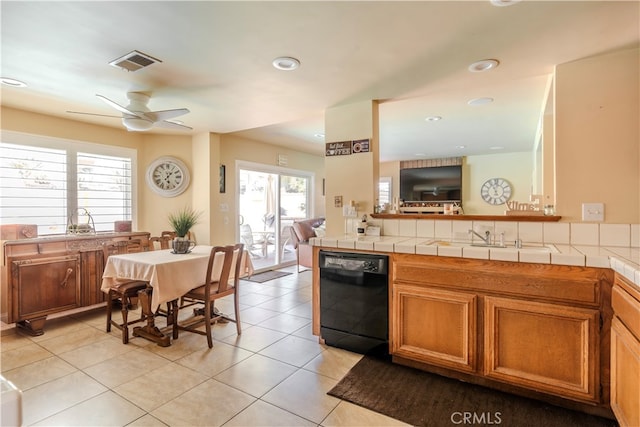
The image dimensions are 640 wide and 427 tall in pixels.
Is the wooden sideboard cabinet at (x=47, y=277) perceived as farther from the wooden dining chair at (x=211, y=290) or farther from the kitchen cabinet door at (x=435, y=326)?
the kitchen cabinet door at (x=435, y=326)

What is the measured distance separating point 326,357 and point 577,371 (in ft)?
5.24

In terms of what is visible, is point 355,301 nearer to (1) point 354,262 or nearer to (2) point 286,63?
(1) point 354,262

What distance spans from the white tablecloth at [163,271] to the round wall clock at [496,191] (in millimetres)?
6343

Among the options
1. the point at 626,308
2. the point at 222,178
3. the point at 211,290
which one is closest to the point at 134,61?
the point at 211,290

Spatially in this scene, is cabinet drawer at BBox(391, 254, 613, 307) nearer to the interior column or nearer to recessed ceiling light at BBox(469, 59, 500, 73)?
the interior column

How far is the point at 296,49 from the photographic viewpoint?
2146mm

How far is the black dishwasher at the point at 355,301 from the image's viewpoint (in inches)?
95.0

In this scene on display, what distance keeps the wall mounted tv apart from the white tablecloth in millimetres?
5923

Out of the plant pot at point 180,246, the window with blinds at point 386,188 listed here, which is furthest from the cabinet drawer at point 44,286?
the window with blinds at point 386,188

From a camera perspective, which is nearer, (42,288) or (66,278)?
(42,288)

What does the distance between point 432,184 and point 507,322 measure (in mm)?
6119

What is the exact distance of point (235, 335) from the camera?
9.77ft

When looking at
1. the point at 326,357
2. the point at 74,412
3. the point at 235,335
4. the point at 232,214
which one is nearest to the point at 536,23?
the point at 326,357

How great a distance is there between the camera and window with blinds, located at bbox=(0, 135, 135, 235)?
3420mm
